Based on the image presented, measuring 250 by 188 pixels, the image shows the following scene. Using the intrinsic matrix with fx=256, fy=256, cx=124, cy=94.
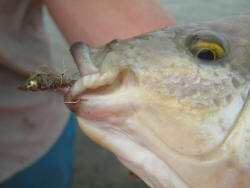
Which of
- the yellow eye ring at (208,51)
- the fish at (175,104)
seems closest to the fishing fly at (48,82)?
the fish at (175,104)

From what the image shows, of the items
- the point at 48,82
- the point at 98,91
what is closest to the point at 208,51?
the point at 98,91

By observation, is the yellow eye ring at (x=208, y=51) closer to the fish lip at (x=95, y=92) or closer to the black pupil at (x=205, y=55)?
the black pupil at (x=205, y=55)

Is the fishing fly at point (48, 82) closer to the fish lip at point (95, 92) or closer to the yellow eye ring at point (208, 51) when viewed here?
the fish lip at point (95, 92)

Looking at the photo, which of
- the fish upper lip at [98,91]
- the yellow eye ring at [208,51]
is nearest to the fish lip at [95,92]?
the fish upper lip at [98,91]

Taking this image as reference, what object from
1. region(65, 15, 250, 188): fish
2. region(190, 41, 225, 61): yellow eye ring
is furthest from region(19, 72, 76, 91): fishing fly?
region(190, 41, 225, 61): yellow eye ring

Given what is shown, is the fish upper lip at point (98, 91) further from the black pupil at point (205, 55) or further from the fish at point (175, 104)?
the black pupil at point (205, 55)

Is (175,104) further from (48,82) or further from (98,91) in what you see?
(48,82)

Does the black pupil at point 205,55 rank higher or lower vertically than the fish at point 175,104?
higher

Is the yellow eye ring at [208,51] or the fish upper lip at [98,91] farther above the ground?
the yellow eye ring at [208,51]
